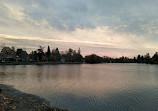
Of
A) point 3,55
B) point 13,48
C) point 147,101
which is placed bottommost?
point 147,101

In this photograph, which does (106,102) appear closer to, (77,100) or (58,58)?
(77,100)

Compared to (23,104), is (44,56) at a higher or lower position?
higher

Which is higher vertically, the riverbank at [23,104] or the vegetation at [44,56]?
the vegetation at [44,56]

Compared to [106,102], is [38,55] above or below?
above

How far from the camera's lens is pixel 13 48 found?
139 metres

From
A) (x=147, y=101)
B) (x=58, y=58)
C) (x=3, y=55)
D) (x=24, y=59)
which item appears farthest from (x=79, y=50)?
(x=147, y=101)

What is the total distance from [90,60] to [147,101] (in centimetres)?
17248

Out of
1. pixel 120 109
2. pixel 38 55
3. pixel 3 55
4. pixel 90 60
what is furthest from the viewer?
pixel 90 60

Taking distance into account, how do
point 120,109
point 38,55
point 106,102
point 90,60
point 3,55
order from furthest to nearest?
point 90,60, point 38,55, point 3,55, point 106,102, point 120,109

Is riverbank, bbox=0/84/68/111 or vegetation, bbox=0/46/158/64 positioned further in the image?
vegetation, bbox=0/46/158/64

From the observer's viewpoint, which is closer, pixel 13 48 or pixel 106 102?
pixel 106 102

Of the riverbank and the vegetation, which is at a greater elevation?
the vegetation

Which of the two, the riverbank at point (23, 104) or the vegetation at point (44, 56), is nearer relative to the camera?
the riverbank at point (23, 104)

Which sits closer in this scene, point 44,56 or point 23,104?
point 23,104
